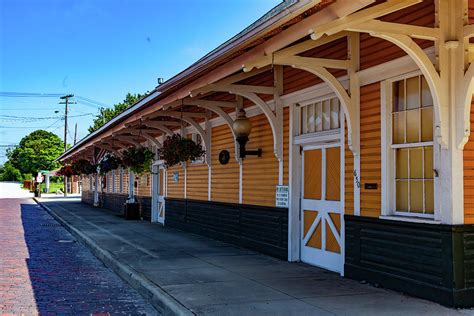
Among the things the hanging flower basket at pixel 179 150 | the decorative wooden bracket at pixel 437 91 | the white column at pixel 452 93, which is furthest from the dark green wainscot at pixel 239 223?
the decorative wooden bracket at pixel 437 91

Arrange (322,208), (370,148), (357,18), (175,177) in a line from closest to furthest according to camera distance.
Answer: (357,18) < (370,148) < (322,208) < (175,177)

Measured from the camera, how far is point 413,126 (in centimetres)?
648

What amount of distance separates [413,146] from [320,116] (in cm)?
228

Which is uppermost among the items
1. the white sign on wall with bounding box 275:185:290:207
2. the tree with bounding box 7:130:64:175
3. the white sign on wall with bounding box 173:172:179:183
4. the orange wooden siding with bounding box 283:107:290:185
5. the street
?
the tree with bounding box 7:130:64:175

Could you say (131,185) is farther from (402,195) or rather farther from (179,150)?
(402,195)

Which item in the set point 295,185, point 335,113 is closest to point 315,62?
point 335,113

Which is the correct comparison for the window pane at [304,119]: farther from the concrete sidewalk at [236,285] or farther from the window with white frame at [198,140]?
the window with white frame at [198,140]

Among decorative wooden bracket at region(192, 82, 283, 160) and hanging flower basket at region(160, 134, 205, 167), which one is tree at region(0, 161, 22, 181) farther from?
decorative wooden bracket at region(192, 82, 283, 160)

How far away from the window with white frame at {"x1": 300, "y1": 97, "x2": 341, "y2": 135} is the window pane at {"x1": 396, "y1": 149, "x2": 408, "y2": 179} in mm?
1430

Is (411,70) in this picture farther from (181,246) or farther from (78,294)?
(181,246)

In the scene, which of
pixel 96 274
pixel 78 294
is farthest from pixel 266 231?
pixel 78 294

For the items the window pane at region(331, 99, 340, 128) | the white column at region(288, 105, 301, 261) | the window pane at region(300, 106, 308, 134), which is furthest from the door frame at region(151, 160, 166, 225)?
the window pane at region(331, 99, 340, 128)

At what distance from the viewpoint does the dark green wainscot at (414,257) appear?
5672 millimetres

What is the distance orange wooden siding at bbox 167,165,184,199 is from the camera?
14.9 m
